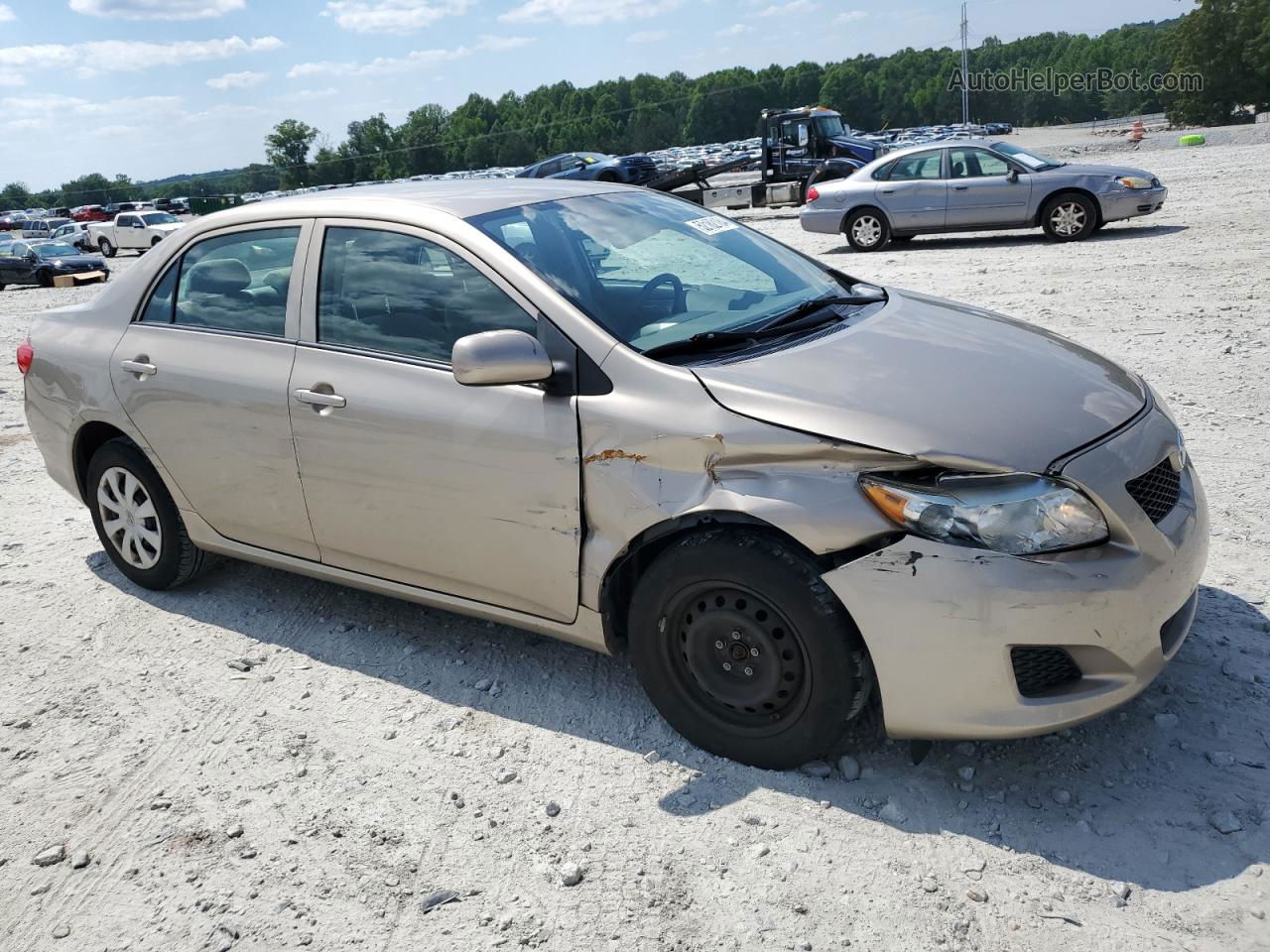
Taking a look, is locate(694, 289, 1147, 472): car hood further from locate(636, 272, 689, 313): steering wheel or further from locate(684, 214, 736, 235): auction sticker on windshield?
locate(684, 214, 736, 235): auction sticker on windshield

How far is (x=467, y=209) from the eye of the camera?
383cm

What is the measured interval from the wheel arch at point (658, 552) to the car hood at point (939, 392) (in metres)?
0.29

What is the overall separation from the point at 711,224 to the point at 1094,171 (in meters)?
12.0

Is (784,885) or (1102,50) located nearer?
(784,885)

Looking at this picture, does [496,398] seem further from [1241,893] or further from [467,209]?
[1241,893]

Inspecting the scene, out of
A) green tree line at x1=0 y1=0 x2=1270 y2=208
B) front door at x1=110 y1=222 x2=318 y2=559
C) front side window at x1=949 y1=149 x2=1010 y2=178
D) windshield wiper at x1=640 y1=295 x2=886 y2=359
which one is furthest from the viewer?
green tree line at x1=0 y1=0 x2=1270 y2=208

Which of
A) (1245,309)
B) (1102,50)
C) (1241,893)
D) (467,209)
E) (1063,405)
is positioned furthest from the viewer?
(1102,50)

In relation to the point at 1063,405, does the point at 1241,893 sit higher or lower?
lower

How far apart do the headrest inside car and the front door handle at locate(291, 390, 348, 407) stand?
671 mm

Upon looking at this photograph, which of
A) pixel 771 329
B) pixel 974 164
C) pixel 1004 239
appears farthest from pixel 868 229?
pixel 771 329

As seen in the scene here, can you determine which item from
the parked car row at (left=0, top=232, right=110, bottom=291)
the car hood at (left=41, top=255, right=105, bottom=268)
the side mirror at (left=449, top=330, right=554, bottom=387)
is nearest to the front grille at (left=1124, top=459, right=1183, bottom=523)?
the side mirror at (left=449, top=330, right=554, bottom=387)

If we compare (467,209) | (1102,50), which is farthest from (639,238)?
(1102,50)

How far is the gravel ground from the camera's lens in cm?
271

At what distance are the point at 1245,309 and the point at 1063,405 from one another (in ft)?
22.2
